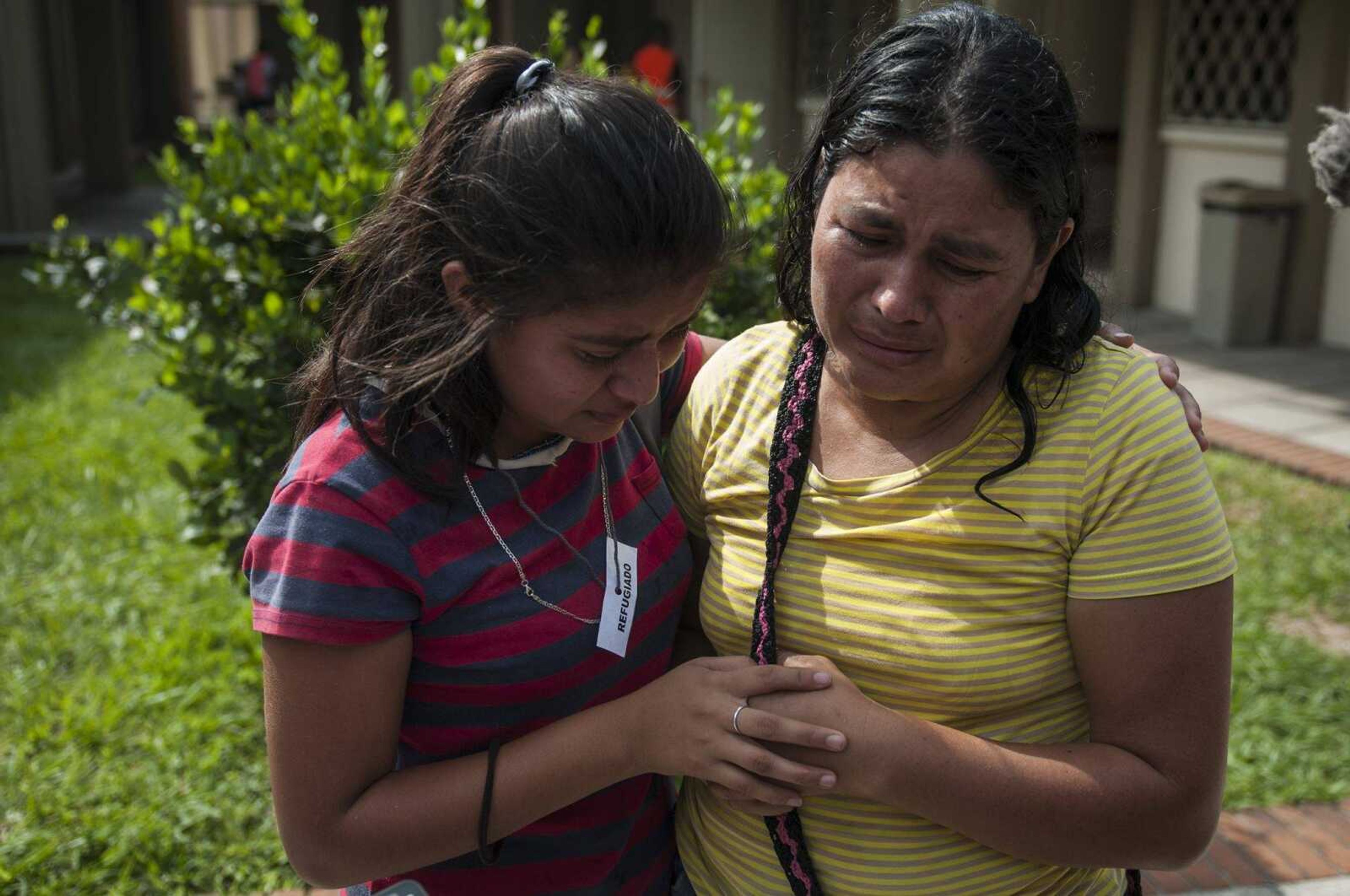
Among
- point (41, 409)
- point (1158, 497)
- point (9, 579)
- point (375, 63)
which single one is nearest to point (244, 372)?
point (375, 63)

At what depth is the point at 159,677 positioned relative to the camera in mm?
4207

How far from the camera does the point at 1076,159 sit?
5.17 feet

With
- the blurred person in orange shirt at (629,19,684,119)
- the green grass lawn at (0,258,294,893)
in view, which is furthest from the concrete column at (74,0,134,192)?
the green grass lawn at (0,258,294,893)

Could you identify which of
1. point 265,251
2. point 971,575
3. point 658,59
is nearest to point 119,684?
point 265,251

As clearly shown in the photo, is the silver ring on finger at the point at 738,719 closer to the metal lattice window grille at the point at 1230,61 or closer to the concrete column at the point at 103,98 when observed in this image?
the metal lattice window grille at the point at 1230,61

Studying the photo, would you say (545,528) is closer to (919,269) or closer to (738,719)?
(738,719)

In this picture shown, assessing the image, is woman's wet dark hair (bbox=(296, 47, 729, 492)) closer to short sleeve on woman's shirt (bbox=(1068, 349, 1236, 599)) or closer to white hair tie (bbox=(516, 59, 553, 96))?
white hair tie (bbox=(516, 59, 553, 96))

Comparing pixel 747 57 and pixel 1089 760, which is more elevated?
pixel 747 57

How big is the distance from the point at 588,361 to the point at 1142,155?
9251 mm

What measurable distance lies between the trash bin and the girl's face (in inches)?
313

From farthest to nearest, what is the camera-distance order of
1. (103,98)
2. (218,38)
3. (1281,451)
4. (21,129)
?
(218,38) → (103,98) → (21,129) → (1281,451)

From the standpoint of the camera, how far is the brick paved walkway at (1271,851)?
9.91 feet

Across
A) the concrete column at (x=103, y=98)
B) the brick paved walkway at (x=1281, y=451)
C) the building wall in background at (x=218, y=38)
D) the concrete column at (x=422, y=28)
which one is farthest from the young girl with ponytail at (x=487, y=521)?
the building wall in background at (x=218, y=38)

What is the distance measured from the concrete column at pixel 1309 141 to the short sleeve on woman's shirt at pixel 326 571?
787 centimetres
